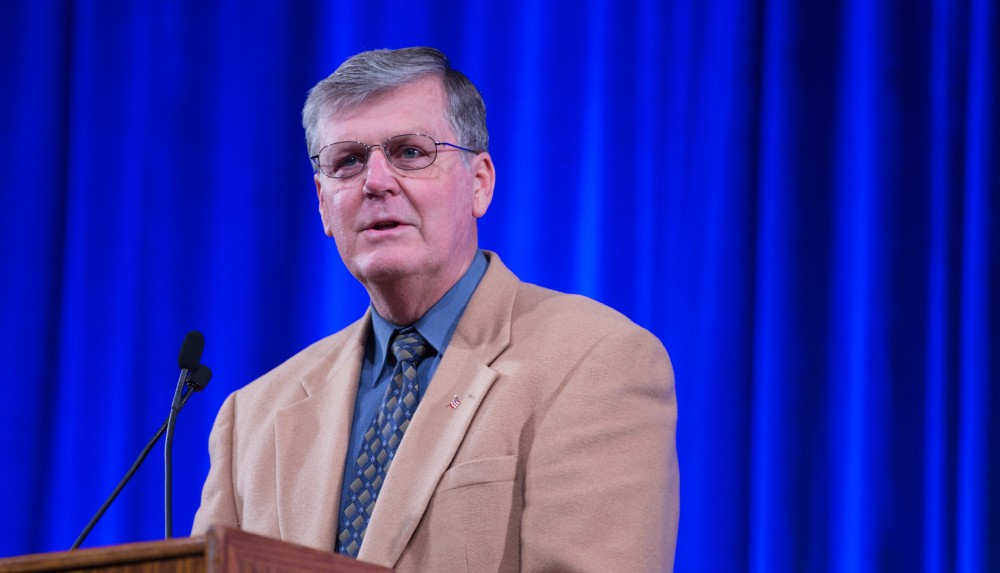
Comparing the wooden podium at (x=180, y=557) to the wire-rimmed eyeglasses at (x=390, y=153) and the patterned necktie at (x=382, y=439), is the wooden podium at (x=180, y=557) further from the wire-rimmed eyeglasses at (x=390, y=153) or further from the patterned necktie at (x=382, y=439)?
the wire-rimmed eyeglasses at (x=390, y=153)

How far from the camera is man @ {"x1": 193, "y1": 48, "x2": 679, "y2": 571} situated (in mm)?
1872

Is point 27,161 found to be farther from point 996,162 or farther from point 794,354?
point 996,162

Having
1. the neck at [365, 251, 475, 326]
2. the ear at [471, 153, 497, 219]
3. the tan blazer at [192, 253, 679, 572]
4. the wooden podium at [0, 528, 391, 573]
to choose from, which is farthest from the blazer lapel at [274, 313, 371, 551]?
the wooden podium at [0, 528, 391, 573]

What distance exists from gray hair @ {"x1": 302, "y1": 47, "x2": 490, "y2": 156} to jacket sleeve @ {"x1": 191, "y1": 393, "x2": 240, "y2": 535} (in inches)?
23.0

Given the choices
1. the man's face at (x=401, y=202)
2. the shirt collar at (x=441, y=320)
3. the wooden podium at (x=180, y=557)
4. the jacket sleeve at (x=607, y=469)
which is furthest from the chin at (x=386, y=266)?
the wooden podium at (x=180, y=557)

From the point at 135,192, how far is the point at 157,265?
0.24 m

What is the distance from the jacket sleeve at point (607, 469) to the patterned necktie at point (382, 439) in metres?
0.30

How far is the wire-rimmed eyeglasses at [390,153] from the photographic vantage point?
2197 mm

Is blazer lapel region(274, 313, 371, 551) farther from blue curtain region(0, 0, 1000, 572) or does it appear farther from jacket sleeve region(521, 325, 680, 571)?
blue curtain region(0, 0, 1000, 572)

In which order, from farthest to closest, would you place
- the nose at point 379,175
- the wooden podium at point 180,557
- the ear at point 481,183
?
the ear at point 481,183
the nose at point 379,175
the wooden podium at point 180,557

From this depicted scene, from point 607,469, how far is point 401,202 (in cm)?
65

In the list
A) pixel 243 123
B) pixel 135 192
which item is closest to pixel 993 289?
pixel 243 123

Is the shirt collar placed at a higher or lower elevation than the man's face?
lower

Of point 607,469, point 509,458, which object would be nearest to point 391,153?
point 509,458
